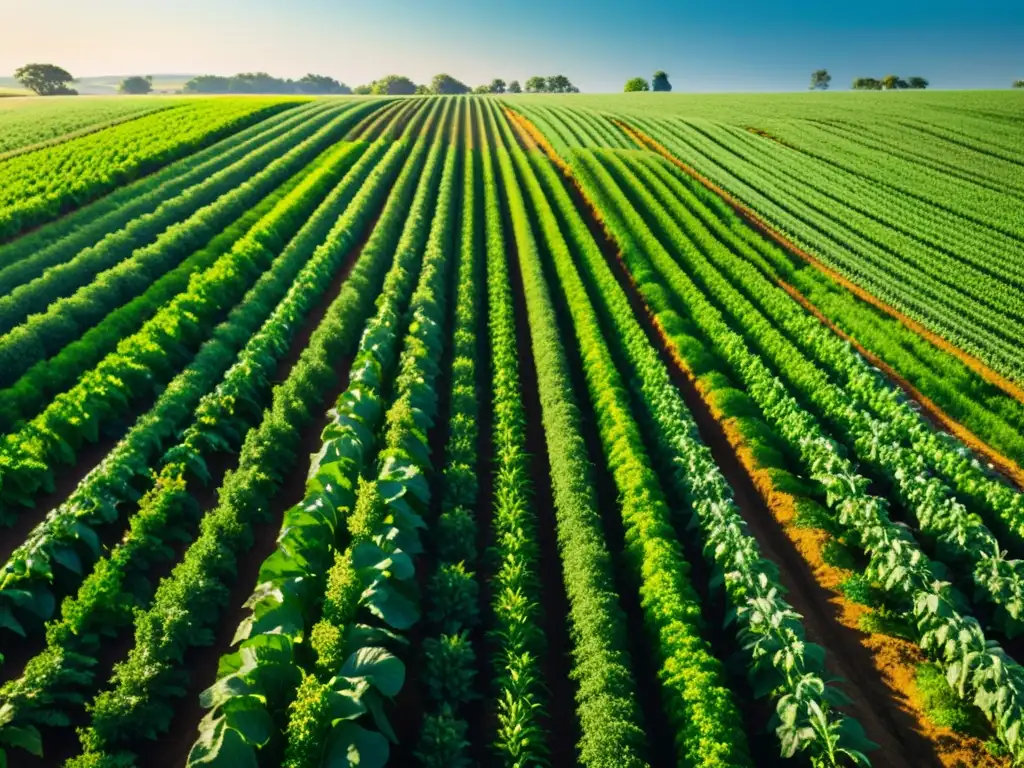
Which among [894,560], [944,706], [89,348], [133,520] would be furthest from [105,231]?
[944,706]

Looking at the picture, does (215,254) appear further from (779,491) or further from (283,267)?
(779,491)

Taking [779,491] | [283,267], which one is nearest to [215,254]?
[283,267]

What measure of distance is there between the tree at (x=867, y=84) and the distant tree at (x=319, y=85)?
14052cm

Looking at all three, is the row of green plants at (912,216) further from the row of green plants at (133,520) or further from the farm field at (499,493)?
the row of green plants at (133,520)

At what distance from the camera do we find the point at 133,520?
1090 centimetres

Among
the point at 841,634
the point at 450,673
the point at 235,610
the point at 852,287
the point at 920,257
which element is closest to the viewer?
the point at 450,673

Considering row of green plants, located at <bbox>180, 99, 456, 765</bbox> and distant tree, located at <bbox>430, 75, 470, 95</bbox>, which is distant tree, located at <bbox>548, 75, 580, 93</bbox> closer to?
distant tree, located at <bbox>430, 75, 470, 95</bbox>

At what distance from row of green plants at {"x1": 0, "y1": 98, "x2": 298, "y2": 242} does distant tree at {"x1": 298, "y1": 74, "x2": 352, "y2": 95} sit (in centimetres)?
13927

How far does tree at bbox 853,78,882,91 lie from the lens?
12600 cm

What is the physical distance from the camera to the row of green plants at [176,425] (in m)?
10.1

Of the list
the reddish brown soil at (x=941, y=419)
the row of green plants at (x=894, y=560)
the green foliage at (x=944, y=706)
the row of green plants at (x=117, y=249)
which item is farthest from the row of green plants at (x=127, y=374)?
the reddish brown soil at (x=941, y=419)

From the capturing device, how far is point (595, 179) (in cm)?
4000

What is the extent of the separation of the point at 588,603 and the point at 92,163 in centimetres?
3997

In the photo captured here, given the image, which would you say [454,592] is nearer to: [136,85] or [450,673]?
[450,673]
